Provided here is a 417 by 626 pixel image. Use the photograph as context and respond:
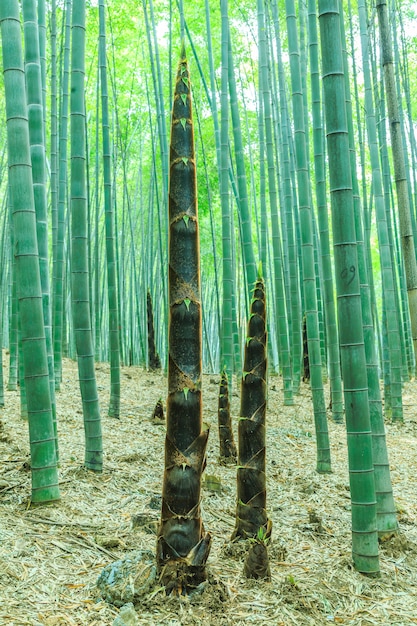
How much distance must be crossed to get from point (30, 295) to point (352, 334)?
1.30m

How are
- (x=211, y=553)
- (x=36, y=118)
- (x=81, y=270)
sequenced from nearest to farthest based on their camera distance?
(x=211, y=553), (x=36, y=118), (x=81, y=270)

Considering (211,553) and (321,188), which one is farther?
(321,188)

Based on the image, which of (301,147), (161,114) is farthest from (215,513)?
(161,114)

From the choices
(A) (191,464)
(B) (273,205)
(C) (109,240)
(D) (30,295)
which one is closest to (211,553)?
(A) (191,464)

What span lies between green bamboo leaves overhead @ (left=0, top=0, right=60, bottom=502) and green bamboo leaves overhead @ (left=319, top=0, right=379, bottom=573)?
47.6 inches

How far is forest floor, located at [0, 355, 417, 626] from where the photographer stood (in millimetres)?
1734

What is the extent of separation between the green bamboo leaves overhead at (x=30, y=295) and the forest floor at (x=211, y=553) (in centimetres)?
20

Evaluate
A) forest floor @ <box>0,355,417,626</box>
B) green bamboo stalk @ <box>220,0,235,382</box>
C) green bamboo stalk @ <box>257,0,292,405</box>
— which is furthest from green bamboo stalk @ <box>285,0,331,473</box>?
green bamboo stalk @ <box>257,0,292,405</box>

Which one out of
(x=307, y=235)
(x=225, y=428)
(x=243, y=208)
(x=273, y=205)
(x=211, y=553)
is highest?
(x=273, y=205)

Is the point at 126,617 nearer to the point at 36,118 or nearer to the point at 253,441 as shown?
the point at 253,441

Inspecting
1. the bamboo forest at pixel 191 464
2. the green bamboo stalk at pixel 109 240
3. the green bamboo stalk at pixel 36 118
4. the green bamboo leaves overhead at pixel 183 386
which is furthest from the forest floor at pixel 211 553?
the green bamboo stalk at pixel 109 240

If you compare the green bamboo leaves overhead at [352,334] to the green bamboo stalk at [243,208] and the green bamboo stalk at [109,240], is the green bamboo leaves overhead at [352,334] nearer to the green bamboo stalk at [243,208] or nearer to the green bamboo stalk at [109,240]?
the green bamboo stalk at [243,208]

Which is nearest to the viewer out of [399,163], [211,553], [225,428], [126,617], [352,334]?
[126,617]

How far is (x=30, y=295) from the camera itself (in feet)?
7.88
